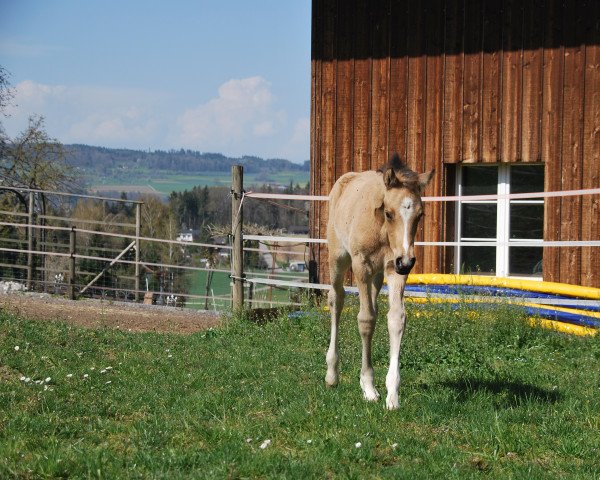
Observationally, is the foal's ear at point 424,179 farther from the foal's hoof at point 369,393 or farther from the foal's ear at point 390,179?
the foal's hoof at point 369,393

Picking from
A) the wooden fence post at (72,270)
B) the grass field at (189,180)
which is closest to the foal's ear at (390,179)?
the wooden fence post at (72,270)

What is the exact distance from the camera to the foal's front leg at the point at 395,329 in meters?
6.57

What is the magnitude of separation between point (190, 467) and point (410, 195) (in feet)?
8.74

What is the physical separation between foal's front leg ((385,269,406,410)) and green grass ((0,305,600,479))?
0.21 metres

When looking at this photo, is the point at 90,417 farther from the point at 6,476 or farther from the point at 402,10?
the point at 402,10

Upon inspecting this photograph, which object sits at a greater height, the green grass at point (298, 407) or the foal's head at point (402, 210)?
the foal's head at point (402, 210)

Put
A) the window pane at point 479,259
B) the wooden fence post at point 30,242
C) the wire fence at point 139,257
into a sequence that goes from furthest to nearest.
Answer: the wooden fence post at point 30,242
the window pane at point 479,259
the wire fence at point 139,257

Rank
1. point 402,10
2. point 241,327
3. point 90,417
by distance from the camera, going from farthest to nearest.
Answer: point 402,10
point 241,327
point 90,417

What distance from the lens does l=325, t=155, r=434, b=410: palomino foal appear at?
6.62 m

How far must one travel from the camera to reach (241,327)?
1155 cm

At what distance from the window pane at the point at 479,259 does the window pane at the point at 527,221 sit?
459 mm

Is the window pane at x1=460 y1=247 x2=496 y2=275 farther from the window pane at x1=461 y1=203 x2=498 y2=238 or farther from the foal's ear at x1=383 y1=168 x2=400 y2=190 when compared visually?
the foal's ear at x1=383 y1=168 x2=400 y2=190

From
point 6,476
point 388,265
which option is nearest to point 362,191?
point 388,265

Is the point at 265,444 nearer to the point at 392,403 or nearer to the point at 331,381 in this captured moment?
the point at 392,403
